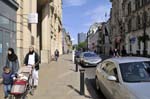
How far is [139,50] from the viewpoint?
2393 inches

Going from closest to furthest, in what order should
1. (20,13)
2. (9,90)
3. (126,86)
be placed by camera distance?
(126,86), (9,90), (20,13)

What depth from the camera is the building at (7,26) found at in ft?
54.2

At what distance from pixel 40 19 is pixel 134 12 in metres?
33.1

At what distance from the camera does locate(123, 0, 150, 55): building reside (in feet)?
184

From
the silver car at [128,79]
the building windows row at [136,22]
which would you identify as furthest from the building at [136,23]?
the silver car at [128,79]

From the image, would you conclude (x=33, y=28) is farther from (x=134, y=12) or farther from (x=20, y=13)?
(x=134, y=12)

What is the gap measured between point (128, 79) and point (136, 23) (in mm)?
56043

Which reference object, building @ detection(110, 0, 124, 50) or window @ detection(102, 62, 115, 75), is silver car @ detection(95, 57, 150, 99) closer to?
window @ detection(102, 62, 115, 75)

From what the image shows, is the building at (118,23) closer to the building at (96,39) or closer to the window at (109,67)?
the building at (96,39)

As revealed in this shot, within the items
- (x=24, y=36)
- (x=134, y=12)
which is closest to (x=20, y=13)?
(x=24, y=36)

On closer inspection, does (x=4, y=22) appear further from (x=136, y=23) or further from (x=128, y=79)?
(x=136, y=23)

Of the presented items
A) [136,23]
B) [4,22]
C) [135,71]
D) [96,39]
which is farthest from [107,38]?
[135,71]

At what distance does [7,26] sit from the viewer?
1761 centimetres

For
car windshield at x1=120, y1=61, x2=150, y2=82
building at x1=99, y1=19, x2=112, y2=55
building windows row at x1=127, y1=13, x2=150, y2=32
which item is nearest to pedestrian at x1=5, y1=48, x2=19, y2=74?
car windshield at x1=120, y1=61, x2=150, y2=82
